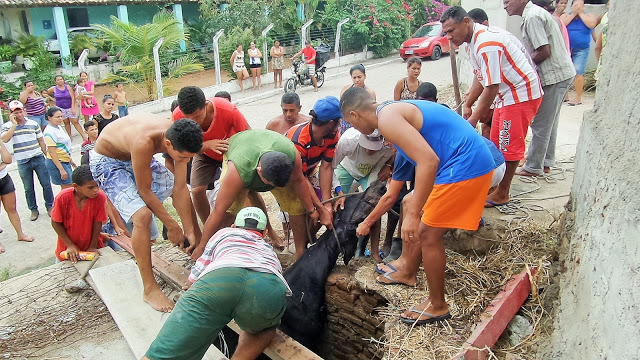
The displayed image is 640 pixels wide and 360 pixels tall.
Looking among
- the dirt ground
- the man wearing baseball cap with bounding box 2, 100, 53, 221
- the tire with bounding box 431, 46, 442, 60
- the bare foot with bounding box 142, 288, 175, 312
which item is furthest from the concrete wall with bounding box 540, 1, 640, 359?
the tire with bounding box 431, 46, 442, 60

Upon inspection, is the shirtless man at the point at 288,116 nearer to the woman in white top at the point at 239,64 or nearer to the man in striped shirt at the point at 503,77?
the man in striped shirt at the point at 503,77

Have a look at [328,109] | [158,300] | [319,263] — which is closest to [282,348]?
[319,263]

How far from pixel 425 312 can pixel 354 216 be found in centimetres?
111

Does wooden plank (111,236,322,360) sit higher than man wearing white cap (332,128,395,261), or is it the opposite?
man wearing white cap (332,128,395,261)

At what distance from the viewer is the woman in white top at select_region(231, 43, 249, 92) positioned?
1574 cm

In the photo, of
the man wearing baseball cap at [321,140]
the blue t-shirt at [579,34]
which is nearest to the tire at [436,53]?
the blue t-shirt at [579,34]

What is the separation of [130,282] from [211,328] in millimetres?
1578

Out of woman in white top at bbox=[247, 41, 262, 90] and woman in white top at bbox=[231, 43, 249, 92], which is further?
woman in white top at bbox=[247, 41, 262, 90]

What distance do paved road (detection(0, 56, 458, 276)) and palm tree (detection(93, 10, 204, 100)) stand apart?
8.14 feet

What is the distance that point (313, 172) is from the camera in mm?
4750

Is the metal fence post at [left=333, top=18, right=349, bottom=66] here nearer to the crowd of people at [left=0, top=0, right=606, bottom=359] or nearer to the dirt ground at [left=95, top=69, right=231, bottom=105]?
the dirt ground at [left=95, top=69, right=231, bottom=105]

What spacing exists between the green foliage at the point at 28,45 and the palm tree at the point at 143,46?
401 centimetres

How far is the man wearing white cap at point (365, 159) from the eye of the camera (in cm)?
416

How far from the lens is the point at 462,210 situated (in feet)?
9.62
